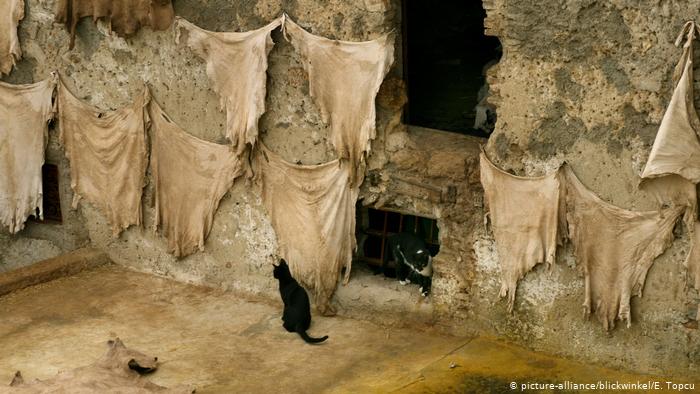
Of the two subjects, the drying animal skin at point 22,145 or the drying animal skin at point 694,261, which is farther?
the drying animal skin at point 22,145

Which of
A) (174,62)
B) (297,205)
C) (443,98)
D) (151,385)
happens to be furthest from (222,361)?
(443,98)

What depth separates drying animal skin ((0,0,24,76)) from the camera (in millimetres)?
15328

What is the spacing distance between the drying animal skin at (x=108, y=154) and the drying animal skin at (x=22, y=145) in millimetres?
248

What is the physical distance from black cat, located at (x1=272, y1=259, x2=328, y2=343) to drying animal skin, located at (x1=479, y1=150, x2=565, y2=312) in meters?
1.96

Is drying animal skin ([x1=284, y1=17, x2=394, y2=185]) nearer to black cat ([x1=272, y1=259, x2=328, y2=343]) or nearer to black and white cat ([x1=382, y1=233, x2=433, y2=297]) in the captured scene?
black and white cat ([x1=382, y1=233, x2=433, y2=297])

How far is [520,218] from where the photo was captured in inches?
506

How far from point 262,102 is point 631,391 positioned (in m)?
4.62

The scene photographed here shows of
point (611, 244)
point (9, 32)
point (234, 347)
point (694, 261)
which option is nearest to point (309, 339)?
point (234, 347)

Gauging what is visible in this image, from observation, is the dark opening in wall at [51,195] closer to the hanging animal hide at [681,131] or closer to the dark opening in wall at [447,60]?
the dark opening in wall at [447,60]

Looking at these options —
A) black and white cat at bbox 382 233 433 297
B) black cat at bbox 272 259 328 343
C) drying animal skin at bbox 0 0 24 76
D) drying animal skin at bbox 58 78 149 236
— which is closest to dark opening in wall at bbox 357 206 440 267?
black and white cat at bbox 382 233 433 297

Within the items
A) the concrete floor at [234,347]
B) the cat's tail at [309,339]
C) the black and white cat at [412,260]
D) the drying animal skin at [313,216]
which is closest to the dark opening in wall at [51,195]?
the concrete floor at [234,347]

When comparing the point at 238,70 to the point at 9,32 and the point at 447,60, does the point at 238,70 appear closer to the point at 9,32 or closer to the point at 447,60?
the point at 9,32

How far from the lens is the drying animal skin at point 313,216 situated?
13883 millimetres

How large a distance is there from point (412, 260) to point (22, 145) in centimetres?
493
